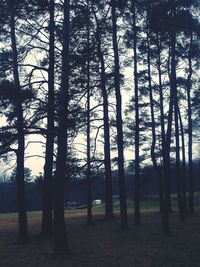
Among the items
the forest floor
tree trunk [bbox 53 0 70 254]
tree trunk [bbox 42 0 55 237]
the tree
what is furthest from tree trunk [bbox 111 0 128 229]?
tree trunk [bbox 53 0 70 254]

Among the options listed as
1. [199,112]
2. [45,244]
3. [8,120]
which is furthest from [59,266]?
[199,112]

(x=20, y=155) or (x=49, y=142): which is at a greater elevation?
(x=49, y=142)

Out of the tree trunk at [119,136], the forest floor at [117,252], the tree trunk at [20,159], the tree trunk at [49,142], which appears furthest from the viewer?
the tree trunk at [119,136]

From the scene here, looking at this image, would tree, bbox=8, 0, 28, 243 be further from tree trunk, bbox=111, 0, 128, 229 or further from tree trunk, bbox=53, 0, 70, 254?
tree trunk, bbox=111, 0, 128, 229

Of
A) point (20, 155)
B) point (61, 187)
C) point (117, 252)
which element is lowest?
point (117, 252)

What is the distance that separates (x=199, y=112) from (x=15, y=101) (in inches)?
631

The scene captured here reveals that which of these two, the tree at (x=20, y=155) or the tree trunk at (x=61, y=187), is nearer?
the tree trunk at (x=61, y=187)

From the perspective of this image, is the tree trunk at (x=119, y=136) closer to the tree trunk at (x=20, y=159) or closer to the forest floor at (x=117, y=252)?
the forest floor at (x=117, y=252)

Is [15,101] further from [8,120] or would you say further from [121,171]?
[121,171]

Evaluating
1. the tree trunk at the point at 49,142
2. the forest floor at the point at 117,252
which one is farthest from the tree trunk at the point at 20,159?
the tree trunk at the point at 49,142

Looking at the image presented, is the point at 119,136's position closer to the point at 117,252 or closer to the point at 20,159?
the point at 20,159

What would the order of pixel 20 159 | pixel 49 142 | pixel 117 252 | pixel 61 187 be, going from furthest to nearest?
pixel 49 142 → pixel 20 159 → pixel 117 252 → pixel 61 187

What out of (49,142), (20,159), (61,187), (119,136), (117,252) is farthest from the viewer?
(119,136)

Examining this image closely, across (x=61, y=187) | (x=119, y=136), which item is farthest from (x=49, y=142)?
(x=61, y=187)
